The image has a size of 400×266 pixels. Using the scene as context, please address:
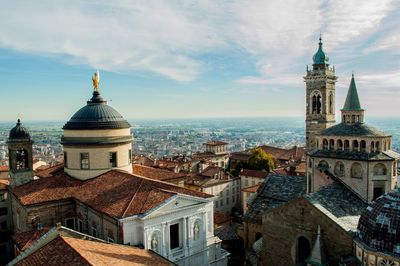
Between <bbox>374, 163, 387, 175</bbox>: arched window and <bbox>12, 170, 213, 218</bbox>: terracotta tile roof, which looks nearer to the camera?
<bbox>12, 170, 213, 218</bbox>: terracotta tile roof

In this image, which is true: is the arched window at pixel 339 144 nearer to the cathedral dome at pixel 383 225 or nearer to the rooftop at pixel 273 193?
the rooftop at pixel 273 193

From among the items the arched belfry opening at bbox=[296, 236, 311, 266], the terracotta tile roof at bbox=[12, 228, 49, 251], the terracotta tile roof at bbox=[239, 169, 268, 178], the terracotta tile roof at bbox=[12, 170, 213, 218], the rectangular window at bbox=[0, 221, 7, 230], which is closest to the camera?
the terracotta tile roof at bbox=[12, 228, 49, 251]

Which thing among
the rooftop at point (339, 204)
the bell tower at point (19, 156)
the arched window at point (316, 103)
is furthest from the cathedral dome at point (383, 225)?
the arched window at point (316, 103)

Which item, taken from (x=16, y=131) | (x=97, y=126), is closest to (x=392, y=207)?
(x=97, y=126)

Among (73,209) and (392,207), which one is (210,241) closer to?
(73,209)

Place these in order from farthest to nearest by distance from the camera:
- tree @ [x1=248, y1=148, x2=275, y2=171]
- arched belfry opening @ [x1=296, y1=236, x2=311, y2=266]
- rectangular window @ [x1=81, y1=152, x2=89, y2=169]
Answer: tree @ [x1=248, y1=148, x2=275, y2=171] → rectangular window @ [x1=81, y1=152, x2=89, y2=169] → arched belfry opening @ [x1=296, y1=236, x2=311, y2=266]

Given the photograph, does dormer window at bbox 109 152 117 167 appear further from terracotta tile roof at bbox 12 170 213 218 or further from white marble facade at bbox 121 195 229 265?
white marble facade at bbox 121 195 229 265

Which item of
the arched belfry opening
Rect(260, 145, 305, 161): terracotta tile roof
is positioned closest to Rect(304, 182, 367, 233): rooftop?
the arched belfry opening
